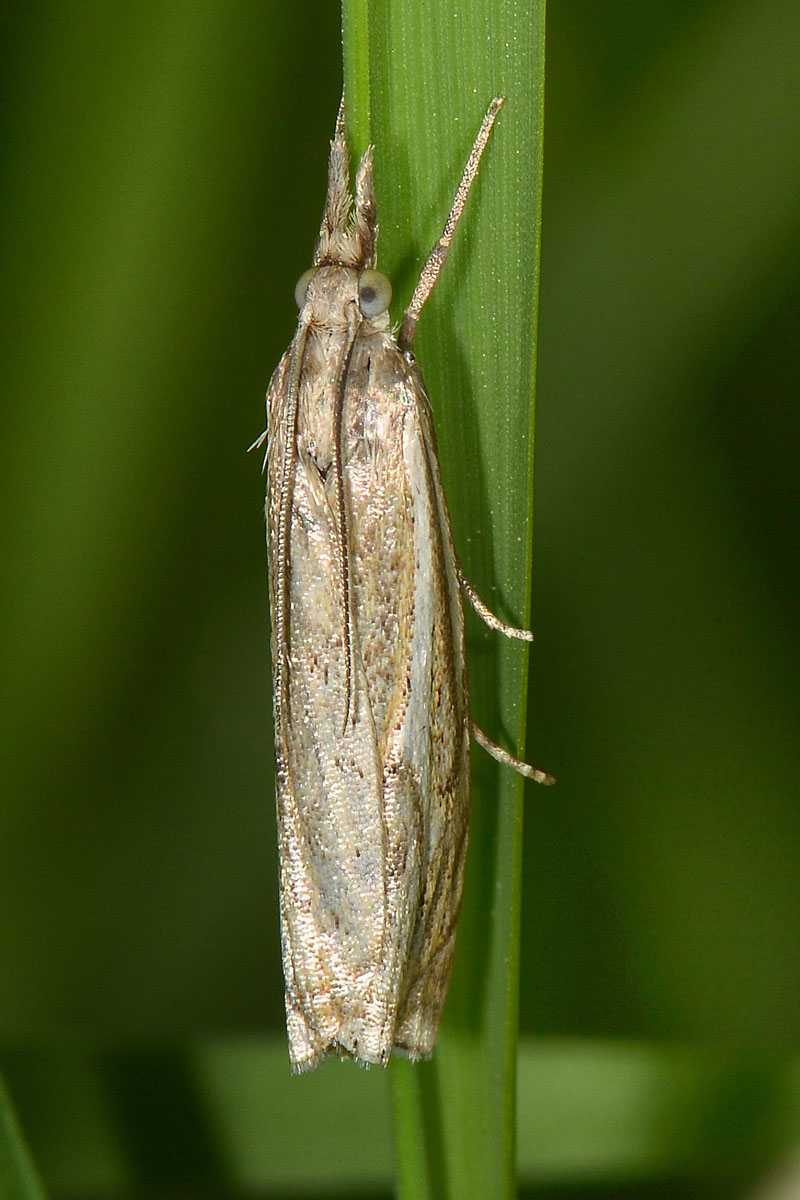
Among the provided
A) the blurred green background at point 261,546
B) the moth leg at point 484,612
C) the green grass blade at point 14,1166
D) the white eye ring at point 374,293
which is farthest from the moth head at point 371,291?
the green grass blade at point 14,1166

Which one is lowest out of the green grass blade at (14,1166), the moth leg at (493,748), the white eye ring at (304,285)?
the green grass blade at (14,1166)

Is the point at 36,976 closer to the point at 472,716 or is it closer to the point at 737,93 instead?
the point at 472,716

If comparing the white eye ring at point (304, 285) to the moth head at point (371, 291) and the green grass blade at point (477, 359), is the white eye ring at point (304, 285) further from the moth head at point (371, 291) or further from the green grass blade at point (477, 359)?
the green grass blade at point (477, 359)

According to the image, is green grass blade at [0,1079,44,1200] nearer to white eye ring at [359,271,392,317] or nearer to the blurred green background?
Answer: the blurred green background

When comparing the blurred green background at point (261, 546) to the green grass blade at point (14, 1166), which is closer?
the green grass blade at point (14, 1166)

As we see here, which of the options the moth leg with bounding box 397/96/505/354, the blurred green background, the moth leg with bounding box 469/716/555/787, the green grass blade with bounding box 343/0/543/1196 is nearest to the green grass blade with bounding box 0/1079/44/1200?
the green grass blade with bounding box 343/0/543/1196

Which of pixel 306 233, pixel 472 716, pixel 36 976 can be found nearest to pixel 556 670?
pixel 472 716

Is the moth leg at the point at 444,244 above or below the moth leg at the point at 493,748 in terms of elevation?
above
